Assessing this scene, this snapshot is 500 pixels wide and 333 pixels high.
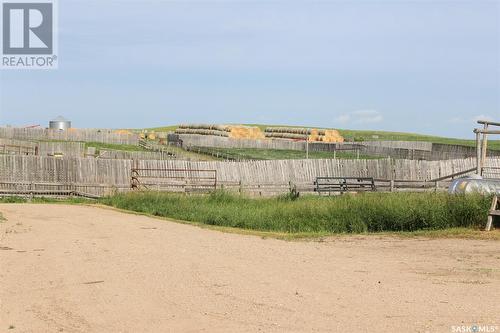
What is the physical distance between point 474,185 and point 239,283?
1308 cm

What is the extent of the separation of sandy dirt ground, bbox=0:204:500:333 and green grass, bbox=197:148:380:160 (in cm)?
3668

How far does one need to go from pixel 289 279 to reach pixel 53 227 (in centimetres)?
976

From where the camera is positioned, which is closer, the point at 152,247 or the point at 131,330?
the point at 131,330

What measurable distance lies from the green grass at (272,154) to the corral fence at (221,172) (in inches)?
590

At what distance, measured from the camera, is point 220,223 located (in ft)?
74.6

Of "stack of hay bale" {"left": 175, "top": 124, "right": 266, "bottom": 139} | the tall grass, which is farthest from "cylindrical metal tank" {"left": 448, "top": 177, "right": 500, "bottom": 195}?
"stack of hay bale" {"left": 175, "top": 124, "right": 266, "bottom": 139}

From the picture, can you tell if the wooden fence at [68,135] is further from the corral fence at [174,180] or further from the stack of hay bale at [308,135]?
the corral fence at [174,180]

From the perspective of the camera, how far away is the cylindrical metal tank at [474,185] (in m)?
22.1

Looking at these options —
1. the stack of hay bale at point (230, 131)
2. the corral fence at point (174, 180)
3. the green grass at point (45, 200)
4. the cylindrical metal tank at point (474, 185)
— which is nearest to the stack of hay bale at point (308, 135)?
the stack of hay bale at point (230, 131)

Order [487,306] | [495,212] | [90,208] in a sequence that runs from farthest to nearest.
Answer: [90,208]
[495,212]
[487,306]

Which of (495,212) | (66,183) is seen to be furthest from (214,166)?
(495,212)

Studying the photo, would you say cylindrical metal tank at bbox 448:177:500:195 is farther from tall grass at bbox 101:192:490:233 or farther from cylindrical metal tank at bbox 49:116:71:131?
cylindrical metal tank at bbox 49:116:71:131

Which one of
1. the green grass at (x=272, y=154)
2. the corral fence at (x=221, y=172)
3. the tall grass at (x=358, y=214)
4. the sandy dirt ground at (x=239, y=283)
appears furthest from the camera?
the green grass at (x=272, y=154)

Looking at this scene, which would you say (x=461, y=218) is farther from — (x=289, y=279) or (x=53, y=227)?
(x=53, y=227)
